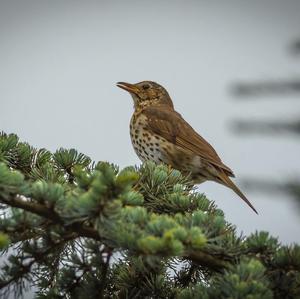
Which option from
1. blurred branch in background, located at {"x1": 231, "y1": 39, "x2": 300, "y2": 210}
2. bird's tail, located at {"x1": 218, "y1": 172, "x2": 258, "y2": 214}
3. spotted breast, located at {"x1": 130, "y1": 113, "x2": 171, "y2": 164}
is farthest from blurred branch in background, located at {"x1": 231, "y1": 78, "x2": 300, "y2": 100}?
spotted breast, located at {"x1": 130, "y1": 113, "x2": 171, "y2": 164}

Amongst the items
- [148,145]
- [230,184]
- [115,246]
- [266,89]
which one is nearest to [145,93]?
[148,145]

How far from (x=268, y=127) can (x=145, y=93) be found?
2.61 meters

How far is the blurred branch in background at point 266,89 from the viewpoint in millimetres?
3178

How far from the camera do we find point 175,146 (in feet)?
16.6

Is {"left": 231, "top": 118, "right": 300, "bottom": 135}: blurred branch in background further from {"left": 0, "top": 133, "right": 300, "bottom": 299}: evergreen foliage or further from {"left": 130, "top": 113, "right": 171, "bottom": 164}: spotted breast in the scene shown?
{"left": 130, "top": 113, "right": 171, "bottom": 164}: spotted breast

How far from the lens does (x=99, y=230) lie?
225cm

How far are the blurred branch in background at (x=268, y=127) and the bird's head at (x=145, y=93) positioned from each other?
2375 mm

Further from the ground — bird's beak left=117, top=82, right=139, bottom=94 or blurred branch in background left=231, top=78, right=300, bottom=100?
bird's beak left=117, top=82, right=139, bottom=94

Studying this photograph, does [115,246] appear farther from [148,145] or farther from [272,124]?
[148,145]

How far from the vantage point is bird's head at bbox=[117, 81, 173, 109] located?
5.71 metres

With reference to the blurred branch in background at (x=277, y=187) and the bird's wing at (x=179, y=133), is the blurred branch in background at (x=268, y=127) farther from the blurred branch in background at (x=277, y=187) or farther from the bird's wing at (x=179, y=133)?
the bird's wing at (x=179, y=133)

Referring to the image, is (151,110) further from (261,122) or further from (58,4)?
(58,4)

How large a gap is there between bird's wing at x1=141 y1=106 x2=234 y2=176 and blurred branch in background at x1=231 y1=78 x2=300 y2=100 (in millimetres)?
1483

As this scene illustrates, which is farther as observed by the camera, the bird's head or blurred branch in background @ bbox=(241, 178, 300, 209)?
the bird's head
